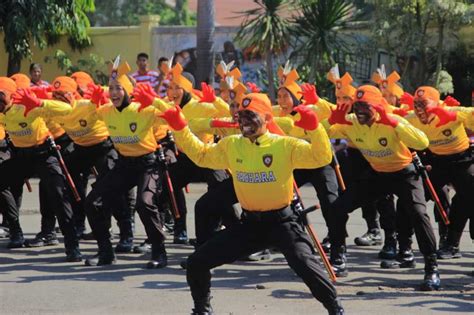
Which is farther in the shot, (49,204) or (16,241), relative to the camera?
(49,204)

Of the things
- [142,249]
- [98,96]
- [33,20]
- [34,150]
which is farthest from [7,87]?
[33,20]

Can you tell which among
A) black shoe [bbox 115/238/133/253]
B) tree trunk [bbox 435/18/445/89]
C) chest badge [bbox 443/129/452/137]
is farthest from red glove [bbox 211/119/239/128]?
tree trunk [bbox 435/18/445/89]

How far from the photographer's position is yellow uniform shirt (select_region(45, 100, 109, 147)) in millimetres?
11305

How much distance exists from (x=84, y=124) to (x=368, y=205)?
127 inches

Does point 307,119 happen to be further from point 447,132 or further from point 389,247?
point 389,247

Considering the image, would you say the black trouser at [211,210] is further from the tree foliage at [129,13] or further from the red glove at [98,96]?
the tree foliage at [129,13]

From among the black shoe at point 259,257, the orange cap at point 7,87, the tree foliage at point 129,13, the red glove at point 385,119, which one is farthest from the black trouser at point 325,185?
the tree foliage at point 129,13

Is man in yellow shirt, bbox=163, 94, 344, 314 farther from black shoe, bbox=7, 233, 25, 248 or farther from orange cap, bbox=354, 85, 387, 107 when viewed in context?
black shoe, bbox=7, 233, 25, 248

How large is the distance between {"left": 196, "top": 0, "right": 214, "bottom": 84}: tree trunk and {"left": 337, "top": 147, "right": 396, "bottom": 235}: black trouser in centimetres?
968

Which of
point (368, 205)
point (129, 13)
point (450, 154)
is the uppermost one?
point (450, 154)

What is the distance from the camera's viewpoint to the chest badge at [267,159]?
7961 millimetres

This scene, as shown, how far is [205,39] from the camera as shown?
21.7 meters

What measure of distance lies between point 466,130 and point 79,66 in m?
14.2

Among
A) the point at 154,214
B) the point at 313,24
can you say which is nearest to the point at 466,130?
the point at 154,214
